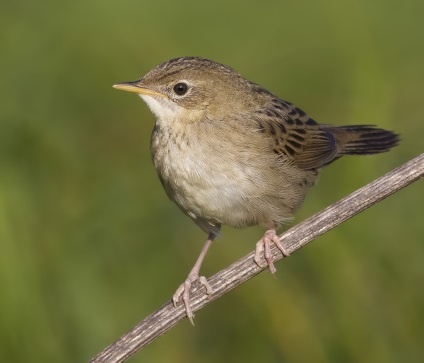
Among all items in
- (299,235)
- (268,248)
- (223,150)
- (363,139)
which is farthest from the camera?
(363,139)

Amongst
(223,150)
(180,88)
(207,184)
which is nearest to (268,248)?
(207,184)

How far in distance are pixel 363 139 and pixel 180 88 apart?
126 cm

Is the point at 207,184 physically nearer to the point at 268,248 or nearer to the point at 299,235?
the point at 268,248

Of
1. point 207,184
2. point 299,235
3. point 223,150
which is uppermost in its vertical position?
point 223,150

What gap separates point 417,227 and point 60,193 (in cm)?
215

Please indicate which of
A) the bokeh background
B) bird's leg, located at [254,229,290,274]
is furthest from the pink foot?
the bokeh background

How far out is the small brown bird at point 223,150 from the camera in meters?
5.74

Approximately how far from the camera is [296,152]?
251 inches

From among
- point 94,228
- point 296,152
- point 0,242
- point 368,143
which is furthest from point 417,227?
point 0,242

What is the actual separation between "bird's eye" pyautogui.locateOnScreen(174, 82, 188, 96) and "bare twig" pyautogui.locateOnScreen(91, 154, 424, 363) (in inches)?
42.0

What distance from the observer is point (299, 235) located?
524 cm

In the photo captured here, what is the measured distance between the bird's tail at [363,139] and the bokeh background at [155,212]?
83 mm

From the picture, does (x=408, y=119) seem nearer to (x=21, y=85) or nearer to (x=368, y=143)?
(x=368, y=143)

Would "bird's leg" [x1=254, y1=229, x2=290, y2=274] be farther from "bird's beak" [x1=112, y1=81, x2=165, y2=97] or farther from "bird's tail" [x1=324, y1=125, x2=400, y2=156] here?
"bird's tail" [x1=324, y1=125, x2=400, y2=156]
